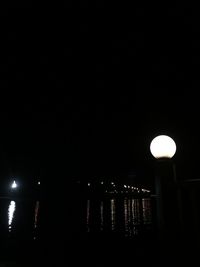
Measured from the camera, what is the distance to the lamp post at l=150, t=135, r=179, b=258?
285cm

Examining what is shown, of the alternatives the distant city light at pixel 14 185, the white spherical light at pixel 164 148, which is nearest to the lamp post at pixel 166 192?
the white spherical light at pixel 164 148

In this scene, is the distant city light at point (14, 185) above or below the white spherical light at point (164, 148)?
below

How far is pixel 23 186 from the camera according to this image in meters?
3.59

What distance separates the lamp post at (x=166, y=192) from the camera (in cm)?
285

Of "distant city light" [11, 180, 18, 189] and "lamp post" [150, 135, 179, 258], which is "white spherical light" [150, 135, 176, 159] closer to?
"lamp post" [150, 135, 179, 258]

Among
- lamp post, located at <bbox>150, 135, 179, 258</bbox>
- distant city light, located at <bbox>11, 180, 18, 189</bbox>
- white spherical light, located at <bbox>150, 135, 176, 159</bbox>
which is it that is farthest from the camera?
distant city light, located at <bbox>11, 180, 18, 189</bbox>

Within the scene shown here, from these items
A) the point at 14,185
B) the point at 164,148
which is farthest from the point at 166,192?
the point at 14,185

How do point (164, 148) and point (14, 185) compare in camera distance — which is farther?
point (14, 185)

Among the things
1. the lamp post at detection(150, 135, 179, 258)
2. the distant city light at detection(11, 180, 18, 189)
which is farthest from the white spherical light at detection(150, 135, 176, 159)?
the distant city light at detection(11, 180, 18, 189)

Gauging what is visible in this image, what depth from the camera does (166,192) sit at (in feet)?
9.86

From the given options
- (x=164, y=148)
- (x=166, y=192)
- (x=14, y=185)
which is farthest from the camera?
(x=14, y=185)

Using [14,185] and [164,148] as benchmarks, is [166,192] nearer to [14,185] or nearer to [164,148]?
[164,148]

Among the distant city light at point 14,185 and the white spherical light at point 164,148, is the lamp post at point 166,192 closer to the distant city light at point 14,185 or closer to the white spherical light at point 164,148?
the white spherical light at point 164,148

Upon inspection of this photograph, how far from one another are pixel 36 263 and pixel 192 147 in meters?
17.8
